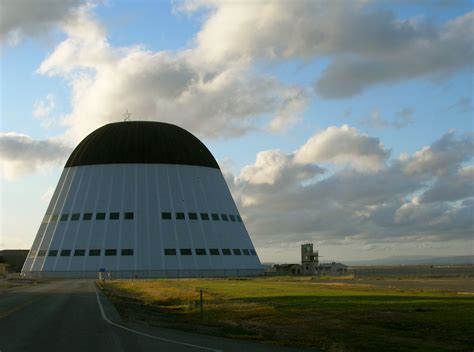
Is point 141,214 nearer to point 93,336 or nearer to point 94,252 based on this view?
point 94,252

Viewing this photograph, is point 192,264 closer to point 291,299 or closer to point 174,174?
point 174,174

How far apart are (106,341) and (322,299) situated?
2237 cm

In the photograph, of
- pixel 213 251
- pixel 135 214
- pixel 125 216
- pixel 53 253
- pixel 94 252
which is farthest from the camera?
pixel 135 214

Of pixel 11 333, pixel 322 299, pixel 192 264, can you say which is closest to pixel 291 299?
pixel 322 299

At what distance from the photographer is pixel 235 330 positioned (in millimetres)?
24172

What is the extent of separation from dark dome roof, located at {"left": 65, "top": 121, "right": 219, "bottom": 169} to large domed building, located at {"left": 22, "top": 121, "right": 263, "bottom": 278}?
0.17 meters

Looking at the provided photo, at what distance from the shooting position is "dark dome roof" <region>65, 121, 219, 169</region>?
104875 mm

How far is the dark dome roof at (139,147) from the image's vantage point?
344 ft

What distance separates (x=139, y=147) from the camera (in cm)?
10544

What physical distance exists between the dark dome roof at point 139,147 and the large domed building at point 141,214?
17 centimetres

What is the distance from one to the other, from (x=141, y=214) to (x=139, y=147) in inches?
510

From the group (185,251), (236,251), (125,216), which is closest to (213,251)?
(185,251)

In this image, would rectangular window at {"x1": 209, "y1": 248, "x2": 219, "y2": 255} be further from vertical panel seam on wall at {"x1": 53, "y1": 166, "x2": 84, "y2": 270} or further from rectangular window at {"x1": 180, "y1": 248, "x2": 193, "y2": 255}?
vertical panel seam on wall at {"x1": 53, "y1": 166, "x2": 84, "y2": 270}

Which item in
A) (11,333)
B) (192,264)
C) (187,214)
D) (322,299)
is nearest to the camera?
(11,333)
